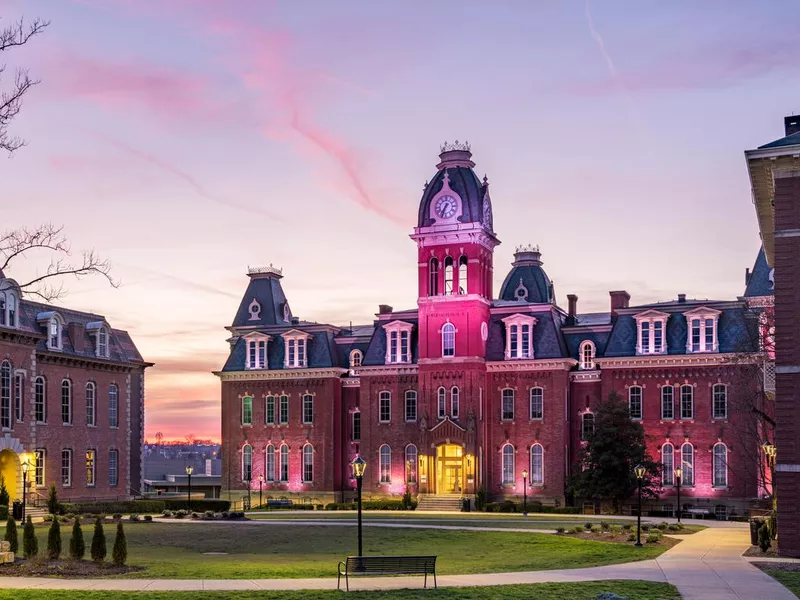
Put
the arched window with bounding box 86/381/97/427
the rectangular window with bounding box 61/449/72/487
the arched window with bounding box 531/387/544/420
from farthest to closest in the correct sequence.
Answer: the arched window with bounding box 531/387/544/420
the arched window with bounding box 86/381/97/427
the rectangular window with bounding box 61/449/72/487

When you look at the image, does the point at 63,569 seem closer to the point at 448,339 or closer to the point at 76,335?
the point at 76,335

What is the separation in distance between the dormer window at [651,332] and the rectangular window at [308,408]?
75.6ft

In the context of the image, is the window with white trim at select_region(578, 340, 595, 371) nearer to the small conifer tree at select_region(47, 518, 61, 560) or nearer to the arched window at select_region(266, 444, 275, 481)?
the arched window at select_region(266, 444, 275, 481)

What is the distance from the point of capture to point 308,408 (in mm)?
76875

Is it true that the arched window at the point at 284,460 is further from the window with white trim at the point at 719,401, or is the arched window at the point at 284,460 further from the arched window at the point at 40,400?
the window with white trim at the point at 719,401

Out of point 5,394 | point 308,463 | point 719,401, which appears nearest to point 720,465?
point 719,401

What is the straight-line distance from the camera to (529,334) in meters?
71.3

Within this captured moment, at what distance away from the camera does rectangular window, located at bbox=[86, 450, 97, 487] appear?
66338mm

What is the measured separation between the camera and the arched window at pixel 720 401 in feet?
216

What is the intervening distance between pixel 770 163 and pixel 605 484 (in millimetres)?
32212

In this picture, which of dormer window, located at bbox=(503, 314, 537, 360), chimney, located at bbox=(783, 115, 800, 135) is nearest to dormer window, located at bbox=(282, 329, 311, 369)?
dormer window, located at bbox=(503, 314, 537, 360)

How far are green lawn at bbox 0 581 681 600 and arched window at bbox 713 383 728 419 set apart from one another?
42122mm

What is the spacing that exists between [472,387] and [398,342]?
22.9 feet

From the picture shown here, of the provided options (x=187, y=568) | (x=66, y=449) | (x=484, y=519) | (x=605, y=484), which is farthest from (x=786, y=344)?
(x=66, y=449)
